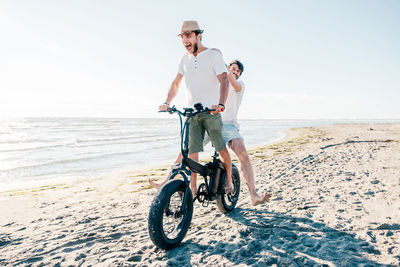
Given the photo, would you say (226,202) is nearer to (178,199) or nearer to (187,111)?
(178,199)

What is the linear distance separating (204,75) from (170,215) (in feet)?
5.74

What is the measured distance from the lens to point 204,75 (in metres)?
3.43

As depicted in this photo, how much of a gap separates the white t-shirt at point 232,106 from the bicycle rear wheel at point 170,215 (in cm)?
139

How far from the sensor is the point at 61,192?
705cm

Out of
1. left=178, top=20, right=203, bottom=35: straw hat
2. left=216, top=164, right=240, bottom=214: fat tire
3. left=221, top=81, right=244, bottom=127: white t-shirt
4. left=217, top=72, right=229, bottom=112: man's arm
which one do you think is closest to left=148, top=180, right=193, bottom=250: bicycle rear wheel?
left=216, top=164, right=240, bottom=214: fat tire

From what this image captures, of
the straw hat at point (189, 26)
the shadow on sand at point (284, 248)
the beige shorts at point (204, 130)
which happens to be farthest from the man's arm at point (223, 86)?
the shadow on sand at point (284, 248)

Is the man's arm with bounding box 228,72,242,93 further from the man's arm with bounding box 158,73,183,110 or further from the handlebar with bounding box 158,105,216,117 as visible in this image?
the handlebar with bounding box 158,105,216,117

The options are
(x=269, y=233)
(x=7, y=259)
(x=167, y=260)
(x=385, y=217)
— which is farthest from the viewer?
(x=385, y=217)

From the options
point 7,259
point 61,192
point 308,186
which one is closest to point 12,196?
point 61,192

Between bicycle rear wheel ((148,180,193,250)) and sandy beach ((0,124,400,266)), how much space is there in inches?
5.9

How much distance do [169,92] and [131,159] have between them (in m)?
9.76

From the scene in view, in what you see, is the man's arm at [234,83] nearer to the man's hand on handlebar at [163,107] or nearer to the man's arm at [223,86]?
the man's arm at [223,86]

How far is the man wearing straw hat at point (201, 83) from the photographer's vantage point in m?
3.33

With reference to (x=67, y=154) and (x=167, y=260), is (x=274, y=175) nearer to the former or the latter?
(x=167, y=260)
